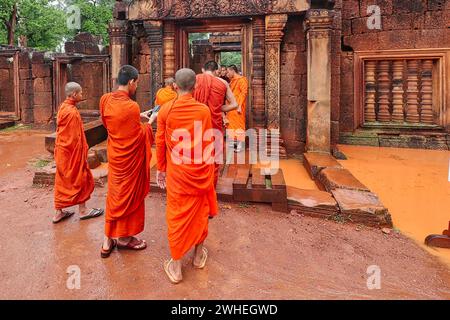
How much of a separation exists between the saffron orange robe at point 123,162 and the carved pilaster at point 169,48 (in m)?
4.44

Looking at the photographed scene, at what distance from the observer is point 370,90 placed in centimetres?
845

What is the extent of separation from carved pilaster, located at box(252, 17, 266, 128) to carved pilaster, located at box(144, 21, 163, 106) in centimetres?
200

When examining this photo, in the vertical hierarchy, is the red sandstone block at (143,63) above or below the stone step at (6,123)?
above

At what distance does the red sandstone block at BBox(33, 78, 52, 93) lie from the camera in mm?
11312

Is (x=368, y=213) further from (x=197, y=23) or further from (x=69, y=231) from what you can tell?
(x=197, y=23)

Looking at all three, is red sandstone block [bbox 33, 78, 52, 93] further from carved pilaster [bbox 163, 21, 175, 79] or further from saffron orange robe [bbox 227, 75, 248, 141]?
saffron orange robe [bbox 227, 75, 248, 141]

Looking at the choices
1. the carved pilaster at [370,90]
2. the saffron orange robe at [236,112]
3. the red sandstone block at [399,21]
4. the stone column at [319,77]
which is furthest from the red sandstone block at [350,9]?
the saffron orange robe at [236,112]

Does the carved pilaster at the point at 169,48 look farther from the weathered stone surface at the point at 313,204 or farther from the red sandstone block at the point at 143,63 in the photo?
the weathered stone surface at the point at 313,204

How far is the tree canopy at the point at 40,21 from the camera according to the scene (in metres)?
16.9

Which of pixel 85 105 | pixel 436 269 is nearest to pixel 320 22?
pixel 436 269

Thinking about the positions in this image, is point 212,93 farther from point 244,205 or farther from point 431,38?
point 431,38

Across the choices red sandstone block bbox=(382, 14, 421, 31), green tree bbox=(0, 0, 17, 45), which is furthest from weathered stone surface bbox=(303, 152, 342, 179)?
green tree bbox=(0, 0, 17, 45)

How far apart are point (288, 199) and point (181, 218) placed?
1.93m

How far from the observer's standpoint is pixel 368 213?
13.0 feet
